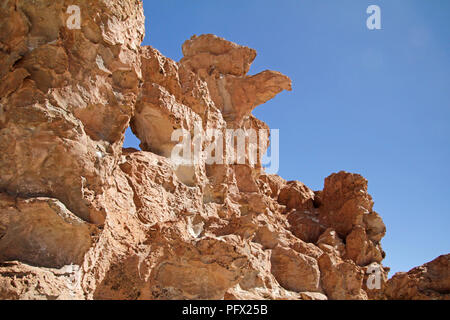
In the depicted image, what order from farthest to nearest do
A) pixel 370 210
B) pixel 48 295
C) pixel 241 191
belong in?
pixel 370 210
pixel 241 191
pixel 48 295

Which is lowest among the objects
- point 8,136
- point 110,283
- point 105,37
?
point 110,283

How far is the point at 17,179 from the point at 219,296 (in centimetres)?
323

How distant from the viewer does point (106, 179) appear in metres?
5.18

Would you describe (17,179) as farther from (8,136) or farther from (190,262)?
(190,262)

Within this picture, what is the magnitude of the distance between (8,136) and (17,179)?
49 centimetres

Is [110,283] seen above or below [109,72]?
below

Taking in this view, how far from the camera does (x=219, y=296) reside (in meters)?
6.00

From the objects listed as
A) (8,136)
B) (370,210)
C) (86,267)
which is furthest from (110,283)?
(370,210)

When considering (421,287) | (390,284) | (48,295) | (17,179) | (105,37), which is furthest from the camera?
(390,284)

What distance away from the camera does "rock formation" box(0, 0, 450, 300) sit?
442 cm

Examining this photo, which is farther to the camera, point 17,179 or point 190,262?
point 190,262

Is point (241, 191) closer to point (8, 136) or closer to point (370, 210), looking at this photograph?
point (370, 210)

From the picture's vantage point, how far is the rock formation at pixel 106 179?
4.42 m
